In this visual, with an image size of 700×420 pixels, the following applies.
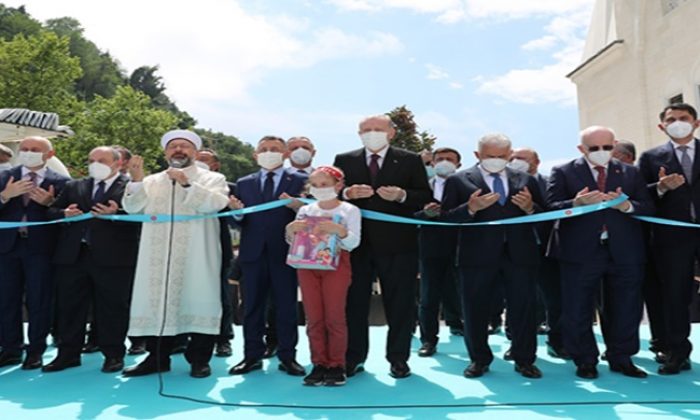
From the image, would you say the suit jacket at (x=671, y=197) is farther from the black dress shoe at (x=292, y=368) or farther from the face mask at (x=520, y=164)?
the black dress shoe at (x=292, y=368)

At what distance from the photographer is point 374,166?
4.39m

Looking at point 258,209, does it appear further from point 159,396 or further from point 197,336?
point 159,396

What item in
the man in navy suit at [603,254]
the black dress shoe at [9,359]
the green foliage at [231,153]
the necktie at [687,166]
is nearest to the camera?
the man in navy suit at [603,254]

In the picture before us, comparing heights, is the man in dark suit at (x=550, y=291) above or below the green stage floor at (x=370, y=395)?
above

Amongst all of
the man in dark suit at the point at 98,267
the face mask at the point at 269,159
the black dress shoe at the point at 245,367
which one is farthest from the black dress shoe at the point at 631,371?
the man in dark suit at the point at 98,267

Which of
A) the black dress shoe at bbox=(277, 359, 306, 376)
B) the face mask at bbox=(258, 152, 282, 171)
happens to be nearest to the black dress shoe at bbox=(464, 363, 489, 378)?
the black dress shoe at bbox=(277, 359, 306, 376)

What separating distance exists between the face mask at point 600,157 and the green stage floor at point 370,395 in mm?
1636

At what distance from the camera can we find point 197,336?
4.37 meters

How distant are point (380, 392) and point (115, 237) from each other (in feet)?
8.44

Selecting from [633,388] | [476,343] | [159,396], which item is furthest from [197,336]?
[633,388]

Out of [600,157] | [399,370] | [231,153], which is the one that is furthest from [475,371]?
[231,153]

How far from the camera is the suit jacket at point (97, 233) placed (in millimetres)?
4531

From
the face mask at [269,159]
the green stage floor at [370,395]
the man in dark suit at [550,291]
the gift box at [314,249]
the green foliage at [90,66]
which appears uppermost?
the green foliage at [90,66]

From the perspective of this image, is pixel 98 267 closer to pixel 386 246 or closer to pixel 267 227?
pixel 267 227
